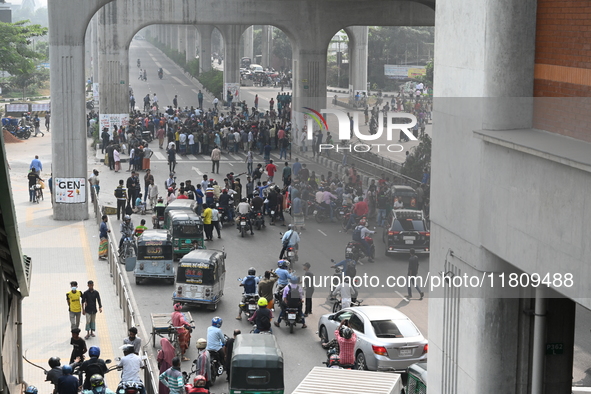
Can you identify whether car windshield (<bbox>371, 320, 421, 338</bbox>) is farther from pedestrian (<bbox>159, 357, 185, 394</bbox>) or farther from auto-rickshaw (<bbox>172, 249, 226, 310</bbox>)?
auto-rickshaw (<bbox>172, 249, 226, 310</bbox>)

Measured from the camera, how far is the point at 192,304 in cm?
2445

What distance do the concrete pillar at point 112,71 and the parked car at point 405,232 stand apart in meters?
37.3

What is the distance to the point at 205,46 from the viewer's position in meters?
100

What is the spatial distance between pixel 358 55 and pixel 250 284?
52.7 meters

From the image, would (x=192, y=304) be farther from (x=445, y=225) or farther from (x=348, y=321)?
(x=445, y=225)

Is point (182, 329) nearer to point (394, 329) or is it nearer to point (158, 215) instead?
point (394, 329)

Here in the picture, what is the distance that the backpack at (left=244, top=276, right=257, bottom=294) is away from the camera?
23.6m

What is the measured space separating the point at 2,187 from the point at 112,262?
46.2 ft

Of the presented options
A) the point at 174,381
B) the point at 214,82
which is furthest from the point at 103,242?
the point at 214,82

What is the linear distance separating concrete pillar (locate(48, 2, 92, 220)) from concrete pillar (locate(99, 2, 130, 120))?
20.1 meters

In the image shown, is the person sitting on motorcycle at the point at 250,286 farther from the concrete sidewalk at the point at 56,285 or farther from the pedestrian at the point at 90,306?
A: the pedestrian at the point at 90,306

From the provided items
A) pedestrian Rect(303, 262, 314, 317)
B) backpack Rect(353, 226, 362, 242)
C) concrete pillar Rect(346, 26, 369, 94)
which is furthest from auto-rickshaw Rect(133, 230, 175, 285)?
concrete pillar Rect(346, 26, 369, 94)

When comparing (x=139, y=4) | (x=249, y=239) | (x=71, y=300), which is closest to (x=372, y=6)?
(x=139, y=4)

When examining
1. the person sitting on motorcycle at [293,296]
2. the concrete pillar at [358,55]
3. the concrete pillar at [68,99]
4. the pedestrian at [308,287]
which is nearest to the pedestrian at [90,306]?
the person sitting on motorcycle at [293,296]
